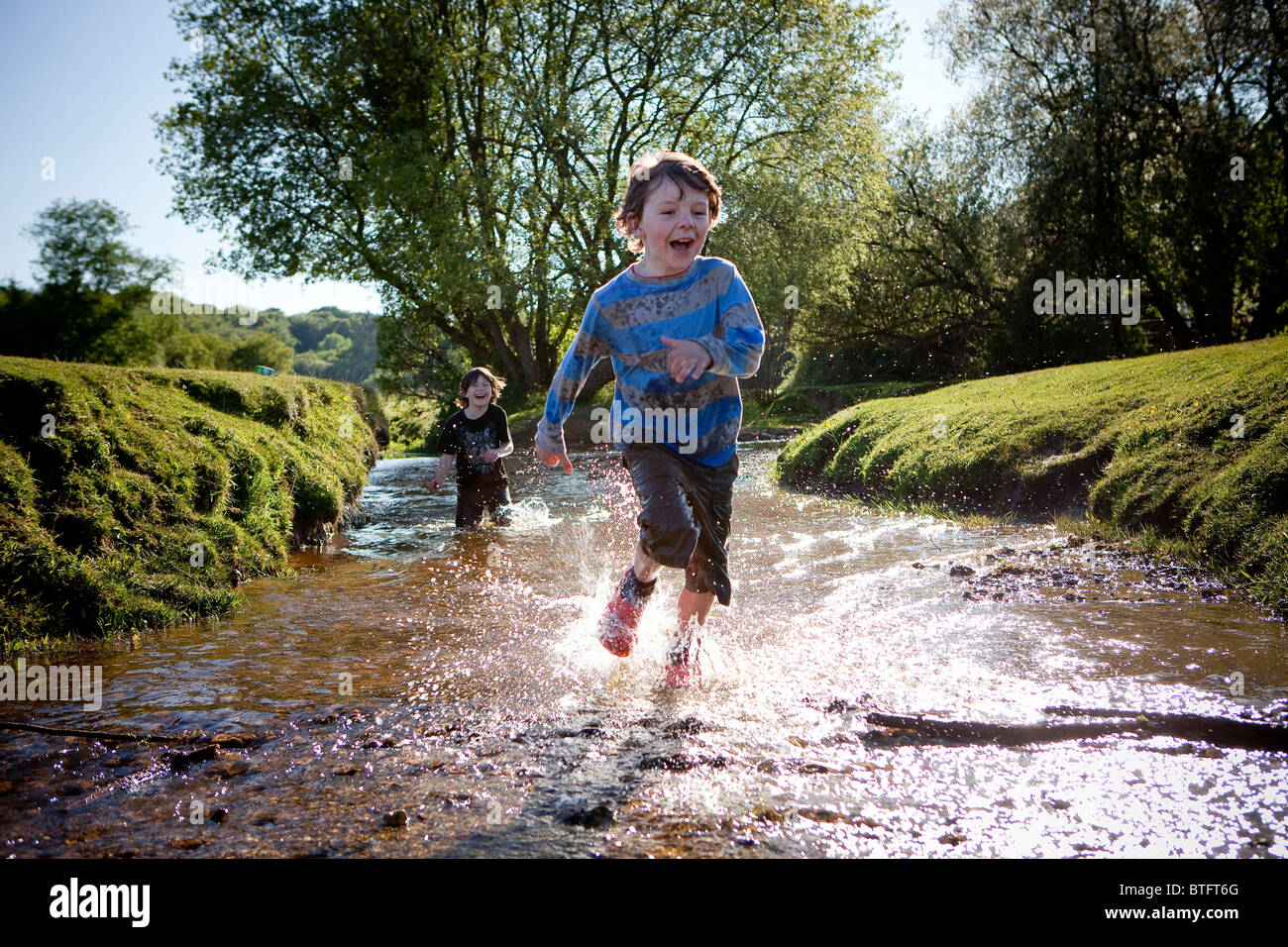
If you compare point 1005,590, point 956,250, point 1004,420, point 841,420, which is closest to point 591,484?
point 841,420

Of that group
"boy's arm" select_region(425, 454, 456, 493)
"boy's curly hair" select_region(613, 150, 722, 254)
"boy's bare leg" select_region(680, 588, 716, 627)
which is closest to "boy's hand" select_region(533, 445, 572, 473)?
"boy's bare leg" select_region(680, 588, 716, 627)

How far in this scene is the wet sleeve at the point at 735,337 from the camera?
3.80 m

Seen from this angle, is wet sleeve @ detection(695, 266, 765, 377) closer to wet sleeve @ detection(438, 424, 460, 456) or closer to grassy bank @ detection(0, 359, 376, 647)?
grassy bank @ detection(0, 359, 376, 647)

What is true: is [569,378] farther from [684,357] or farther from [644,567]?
[644,567]

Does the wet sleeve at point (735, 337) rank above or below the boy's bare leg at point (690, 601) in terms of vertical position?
above

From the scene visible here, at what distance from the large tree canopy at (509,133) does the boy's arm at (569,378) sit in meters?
19.8

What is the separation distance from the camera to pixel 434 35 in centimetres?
2470

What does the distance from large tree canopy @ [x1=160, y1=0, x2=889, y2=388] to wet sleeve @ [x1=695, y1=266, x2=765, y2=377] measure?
20.1 metres

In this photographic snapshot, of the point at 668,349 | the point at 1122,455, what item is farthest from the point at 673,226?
the point at 1122,455

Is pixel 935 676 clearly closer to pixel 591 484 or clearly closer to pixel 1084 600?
pixel 1084 600

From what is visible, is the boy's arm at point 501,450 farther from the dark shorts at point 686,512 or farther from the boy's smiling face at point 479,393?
the dark shorts at point 686,512

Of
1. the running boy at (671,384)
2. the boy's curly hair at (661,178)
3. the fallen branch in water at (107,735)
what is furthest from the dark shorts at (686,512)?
the fallen branch in water at (107,735)

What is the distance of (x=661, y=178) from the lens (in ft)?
13.5

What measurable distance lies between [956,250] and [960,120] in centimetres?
393
